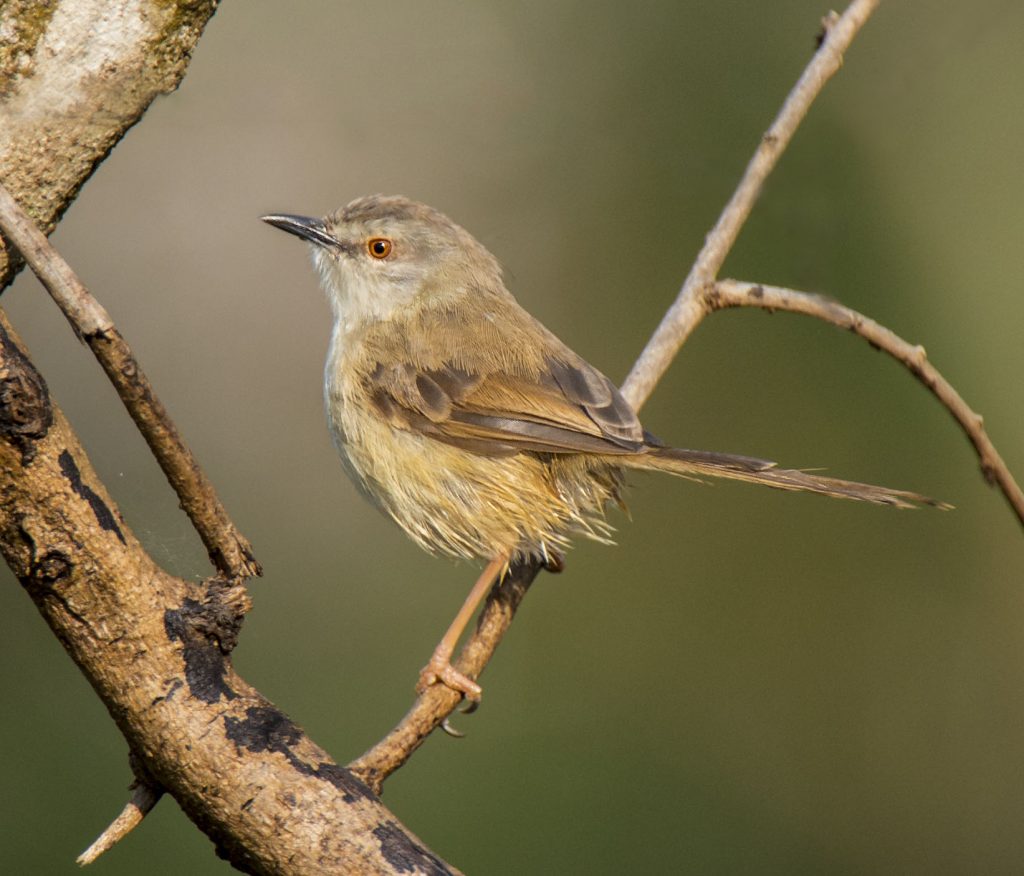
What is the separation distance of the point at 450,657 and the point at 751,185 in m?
1.72

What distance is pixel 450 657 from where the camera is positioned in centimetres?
352

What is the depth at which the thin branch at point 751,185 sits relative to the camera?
11.5 feet

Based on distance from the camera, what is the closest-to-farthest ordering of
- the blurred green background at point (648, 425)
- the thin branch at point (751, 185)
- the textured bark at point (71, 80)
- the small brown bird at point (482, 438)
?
the textured bark at point (71, 80), the thin branch at point (751, 185), the small brown bird at point (482, 438), the blurred green background at point (648, 425)

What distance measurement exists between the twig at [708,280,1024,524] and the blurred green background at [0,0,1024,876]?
1.52m

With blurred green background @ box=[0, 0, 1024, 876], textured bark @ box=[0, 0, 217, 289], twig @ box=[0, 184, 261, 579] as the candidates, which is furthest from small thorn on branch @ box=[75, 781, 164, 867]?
blurred green background @ box=[0, 0, 1024, 876]

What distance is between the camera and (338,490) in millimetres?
6906

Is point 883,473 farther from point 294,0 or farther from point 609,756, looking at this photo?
point 294,0

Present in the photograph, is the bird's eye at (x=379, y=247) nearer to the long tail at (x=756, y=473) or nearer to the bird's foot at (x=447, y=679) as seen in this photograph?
the long tail at (x=756, y=473)

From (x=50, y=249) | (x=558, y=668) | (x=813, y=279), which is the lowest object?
(x=50, y=249)

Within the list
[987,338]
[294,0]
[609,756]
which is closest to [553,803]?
[609,756]

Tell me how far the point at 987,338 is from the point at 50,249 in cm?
493

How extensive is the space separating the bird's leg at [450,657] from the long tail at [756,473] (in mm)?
551

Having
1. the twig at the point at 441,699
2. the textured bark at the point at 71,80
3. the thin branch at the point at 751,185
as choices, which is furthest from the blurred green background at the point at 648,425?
the textured bark at the point at 71,80

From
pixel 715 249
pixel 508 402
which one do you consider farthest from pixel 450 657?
pixel 715 249
